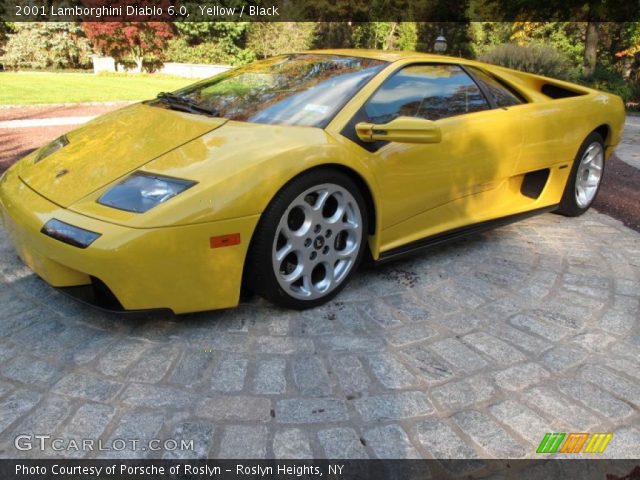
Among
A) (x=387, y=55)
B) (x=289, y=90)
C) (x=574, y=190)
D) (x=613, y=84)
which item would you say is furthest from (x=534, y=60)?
(x=289, y=90)

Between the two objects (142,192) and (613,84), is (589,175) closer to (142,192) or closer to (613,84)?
(142,192)

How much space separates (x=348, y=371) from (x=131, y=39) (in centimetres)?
2329

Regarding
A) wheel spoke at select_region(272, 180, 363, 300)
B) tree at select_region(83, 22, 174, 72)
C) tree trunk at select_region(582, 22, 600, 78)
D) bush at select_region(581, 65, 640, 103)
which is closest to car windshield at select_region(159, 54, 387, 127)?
wheel spoke at select_region(272, 180, 363, 300)

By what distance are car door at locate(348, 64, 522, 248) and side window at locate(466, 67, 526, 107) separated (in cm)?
8

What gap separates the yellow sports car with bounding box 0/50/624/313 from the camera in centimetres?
222

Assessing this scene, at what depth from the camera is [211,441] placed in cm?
185

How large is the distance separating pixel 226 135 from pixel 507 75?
7.50 ft

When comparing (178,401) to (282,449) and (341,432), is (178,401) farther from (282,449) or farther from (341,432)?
(341,432)

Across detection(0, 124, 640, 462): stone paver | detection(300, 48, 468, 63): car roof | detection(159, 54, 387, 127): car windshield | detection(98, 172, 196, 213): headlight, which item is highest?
detection(300, 48, 468, 63): car roof

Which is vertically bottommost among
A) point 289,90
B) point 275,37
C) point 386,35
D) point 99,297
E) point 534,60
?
point 99,297

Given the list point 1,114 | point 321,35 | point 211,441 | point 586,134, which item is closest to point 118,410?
point 211,441

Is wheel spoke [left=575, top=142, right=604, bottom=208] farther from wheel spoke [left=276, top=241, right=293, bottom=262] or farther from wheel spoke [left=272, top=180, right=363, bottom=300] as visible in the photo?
wheel spoke [left=276, top=241, right=293, bottom=262]

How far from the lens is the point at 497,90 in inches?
141

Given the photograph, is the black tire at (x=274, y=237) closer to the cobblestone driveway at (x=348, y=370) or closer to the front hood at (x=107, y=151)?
Result: the cobblestone driveway at (x=348, y=370)
